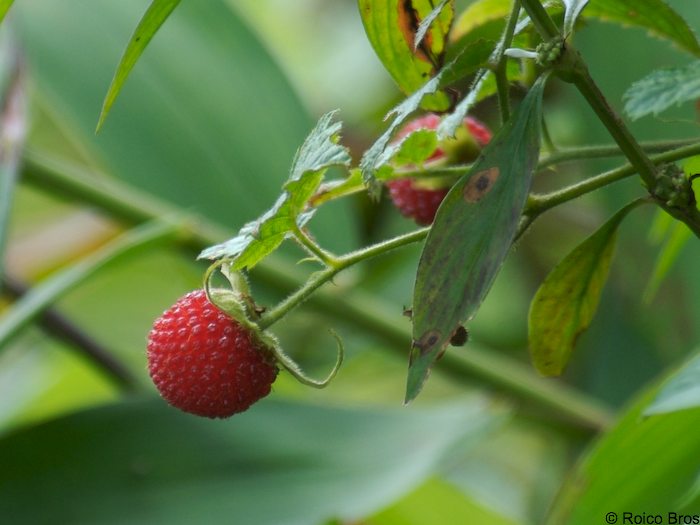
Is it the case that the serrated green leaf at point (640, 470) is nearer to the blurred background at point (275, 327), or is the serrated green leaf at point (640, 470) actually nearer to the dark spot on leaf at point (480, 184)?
the dark spot on leaf at point (480, 184)

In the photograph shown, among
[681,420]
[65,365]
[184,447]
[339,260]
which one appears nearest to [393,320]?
[184,447]

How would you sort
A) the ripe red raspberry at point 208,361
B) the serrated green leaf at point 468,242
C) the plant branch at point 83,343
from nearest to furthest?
the serrated green leaf at point 468,242, the ripe red raspberry at point 208,361, the plant branch at point 83,343

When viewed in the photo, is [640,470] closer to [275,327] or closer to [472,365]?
[472,365]

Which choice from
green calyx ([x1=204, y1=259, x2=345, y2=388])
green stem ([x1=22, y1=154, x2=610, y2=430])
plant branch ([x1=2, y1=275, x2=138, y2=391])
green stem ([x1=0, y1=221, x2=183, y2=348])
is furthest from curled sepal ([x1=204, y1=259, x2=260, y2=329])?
plant branch ([x1=2, y1=275, x2=138, y2=391])

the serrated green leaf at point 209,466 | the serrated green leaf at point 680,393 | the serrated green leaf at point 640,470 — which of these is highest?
the serrated green leaf at point 680,393

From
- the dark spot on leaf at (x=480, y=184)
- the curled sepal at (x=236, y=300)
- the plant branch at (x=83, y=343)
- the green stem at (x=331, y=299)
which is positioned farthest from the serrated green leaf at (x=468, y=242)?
the plant branch at (x=83, y=343)

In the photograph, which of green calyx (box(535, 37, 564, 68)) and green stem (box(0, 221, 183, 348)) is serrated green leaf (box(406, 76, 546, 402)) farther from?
green stem (box(0, 221, 183, 348))

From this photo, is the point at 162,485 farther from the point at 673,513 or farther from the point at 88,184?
the point at 673,513

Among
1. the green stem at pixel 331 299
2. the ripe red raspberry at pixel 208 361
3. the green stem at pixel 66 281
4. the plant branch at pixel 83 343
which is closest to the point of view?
the ripe red raspberry at pixel 208 361
